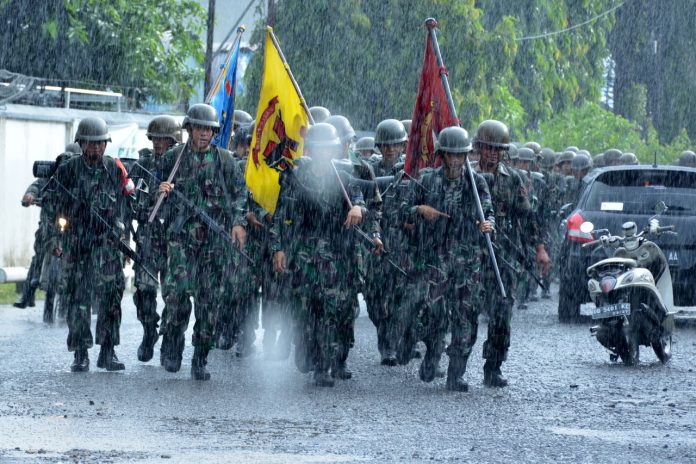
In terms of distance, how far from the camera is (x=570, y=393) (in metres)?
11.0

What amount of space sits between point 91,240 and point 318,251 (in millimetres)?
1706

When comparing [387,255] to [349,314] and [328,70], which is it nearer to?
[349,314]

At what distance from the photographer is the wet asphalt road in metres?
8.33

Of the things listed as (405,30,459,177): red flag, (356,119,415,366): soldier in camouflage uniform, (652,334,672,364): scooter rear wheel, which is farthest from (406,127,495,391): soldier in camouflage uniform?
(652,334,672,364): scooter rear wheel

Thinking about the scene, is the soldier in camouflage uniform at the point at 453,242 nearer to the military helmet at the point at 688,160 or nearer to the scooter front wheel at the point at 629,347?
the scooter front wheel at the point at 629,347

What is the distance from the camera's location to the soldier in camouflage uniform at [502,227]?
11.1 meters

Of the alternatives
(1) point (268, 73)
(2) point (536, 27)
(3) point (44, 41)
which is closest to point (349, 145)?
(1) point (268, 73)

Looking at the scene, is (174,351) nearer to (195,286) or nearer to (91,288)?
(195,286)

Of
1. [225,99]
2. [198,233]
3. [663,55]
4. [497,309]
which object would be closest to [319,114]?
[225,99]

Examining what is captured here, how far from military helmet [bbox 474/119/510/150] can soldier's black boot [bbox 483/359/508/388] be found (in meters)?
1.48

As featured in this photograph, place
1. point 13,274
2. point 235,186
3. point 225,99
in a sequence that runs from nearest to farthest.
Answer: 1. point 235,186
2. point 225,99
3. point 13,274

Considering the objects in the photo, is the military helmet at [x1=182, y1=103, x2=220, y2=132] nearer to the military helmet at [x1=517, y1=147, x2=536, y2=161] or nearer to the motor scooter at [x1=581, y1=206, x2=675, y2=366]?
the motor scooter at [x1=581, y1=206, x2=675, y2=366]

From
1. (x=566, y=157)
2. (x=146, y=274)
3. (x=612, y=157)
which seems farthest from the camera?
(x=612, y=157)

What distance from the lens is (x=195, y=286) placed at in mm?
11320
